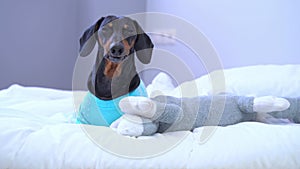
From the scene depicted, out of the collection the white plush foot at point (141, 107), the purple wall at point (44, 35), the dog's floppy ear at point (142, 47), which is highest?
the dog's floppy ear at point (142, 47)

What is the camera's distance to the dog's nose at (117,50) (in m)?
1.00

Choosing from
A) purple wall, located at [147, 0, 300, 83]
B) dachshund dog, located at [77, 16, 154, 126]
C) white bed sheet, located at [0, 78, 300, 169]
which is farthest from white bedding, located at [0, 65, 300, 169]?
purple wall, located at [147, 0, 300, 83]

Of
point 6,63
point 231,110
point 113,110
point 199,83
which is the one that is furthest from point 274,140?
point 6,63

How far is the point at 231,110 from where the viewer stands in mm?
931

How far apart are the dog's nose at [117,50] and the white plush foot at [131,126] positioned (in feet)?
0.88

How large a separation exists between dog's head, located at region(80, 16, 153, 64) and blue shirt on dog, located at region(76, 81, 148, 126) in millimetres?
119

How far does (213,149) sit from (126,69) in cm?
46

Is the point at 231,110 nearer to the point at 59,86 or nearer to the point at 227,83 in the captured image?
the point at 227,83

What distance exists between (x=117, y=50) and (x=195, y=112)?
1.01ft

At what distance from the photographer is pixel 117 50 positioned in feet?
3.30

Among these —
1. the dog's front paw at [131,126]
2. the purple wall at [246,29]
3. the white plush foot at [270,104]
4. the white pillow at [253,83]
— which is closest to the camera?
the dog's front paw at [131,126]

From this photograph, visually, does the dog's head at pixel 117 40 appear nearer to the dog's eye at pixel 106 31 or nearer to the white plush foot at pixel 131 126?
the dog's eye at pixel 106 31

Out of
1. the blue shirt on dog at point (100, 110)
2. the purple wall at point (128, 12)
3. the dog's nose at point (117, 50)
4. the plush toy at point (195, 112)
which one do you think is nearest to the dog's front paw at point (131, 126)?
the plush toy at point (195, 112)

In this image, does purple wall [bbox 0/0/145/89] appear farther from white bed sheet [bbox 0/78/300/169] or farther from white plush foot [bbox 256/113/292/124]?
white bed sheet [bbox 0/78/300/169]
